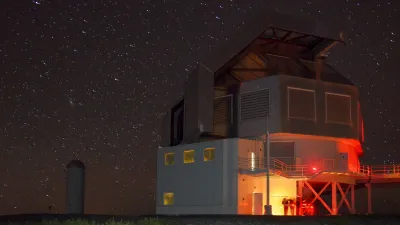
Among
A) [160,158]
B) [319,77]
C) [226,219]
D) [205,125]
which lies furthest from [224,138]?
[226,219]

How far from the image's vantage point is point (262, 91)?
4522cm

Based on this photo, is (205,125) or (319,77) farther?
(319,77)

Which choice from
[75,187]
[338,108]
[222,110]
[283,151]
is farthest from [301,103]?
[75,187]

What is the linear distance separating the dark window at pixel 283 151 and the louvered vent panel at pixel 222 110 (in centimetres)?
399

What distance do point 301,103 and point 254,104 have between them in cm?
329

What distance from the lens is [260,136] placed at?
4531 cm

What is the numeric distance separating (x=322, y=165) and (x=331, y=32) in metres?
10.5

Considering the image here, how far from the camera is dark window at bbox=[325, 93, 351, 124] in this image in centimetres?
4581

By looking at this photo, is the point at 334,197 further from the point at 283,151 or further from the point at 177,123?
the point at 177,123

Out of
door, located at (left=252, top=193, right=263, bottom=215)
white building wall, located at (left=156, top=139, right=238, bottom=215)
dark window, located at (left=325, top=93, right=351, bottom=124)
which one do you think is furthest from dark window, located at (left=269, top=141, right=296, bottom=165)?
white building wall, located at (left=156, top=139, right=238, bottom=215)

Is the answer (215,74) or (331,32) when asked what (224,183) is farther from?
(331,32)

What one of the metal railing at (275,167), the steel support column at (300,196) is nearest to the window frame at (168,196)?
the metal railing at (275,167)

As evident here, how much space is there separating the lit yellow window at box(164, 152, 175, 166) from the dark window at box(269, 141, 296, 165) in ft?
24.5

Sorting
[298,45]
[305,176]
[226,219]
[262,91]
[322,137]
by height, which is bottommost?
[226,219]
